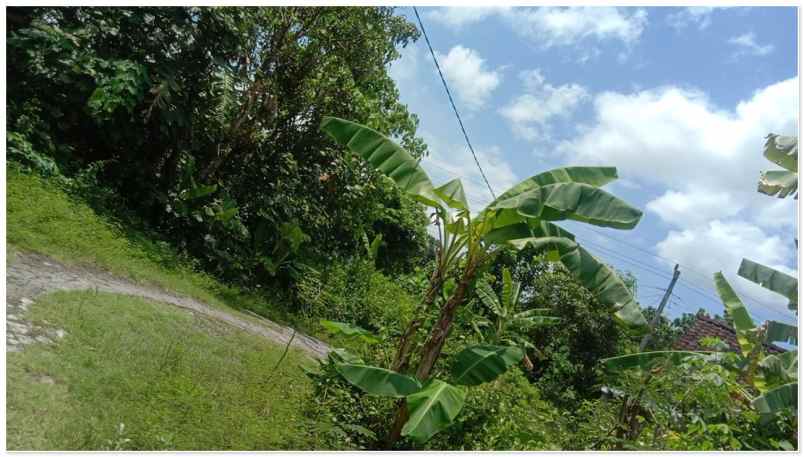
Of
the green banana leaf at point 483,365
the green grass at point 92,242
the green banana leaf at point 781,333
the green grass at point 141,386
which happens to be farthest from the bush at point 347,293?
the green banana leaf at point 781,333

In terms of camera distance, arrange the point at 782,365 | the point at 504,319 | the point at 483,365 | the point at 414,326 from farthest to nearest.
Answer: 1. the point at 504,319
2. the point at 782,365
3. the point at 414,326
4. the point at 483,365

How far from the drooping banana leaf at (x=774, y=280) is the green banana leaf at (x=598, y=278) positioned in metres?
1.82

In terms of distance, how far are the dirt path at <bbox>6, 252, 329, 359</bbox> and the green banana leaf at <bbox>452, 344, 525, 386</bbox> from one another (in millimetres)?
3117

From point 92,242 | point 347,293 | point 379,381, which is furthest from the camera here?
point 347,293

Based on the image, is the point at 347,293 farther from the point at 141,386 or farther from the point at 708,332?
the point at 708,332

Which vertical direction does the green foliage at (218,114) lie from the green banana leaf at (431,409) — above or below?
above

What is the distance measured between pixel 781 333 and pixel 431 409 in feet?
12.0

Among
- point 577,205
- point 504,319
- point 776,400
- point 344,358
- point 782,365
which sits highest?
point 577,205

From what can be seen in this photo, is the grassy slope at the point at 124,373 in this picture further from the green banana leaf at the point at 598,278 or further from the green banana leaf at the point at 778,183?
the green banana leaf at the point at 778,183

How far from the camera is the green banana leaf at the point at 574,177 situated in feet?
16.8

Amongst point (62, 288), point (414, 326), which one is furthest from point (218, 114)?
point (414, 326)

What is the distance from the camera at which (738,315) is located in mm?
6238

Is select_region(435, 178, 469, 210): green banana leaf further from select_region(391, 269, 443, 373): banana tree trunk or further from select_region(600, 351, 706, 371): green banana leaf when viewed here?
select_region(600, 351, 706, 371): green banana leaf

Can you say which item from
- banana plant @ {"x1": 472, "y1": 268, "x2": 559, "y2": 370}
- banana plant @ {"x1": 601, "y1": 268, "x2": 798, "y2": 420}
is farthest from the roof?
banana plant @ {"x1": 601, "y1": 268, "x2": 798, "y2": 420}
